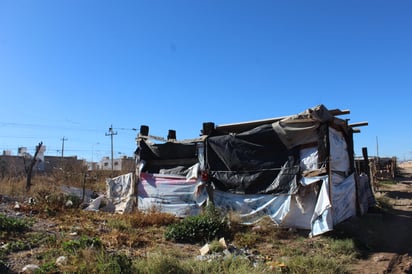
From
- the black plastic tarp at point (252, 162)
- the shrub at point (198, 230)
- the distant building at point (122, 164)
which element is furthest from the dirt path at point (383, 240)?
the distant building at point (122, 164)

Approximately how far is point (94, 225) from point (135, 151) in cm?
421

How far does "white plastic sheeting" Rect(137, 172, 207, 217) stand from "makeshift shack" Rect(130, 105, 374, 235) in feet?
0.10

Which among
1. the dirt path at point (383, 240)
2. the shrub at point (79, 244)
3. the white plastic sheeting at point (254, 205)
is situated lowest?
the dirt path at point (383, 240)

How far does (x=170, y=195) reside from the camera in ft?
37.7

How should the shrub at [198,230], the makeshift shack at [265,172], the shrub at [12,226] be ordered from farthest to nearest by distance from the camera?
the makeshift shack at [265,172], the shrub at [198,230], the shrub at [12,226]

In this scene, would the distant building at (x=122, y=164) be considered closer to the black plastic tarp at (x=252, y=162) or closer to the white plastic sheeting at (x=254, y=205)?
the black plastic tarp at (x=252, y=162)

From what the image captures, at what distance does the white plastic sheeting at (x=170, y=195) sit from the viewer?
1095 centimetres

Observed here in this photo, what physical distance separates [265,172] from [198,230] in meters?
2.67

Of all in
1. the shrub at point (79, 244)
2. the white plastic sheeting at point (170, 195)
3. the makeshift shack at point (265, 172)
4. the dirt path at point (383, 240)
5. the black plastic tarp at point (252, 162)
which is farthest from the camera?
the white plastic sheeting at point (170, 195)

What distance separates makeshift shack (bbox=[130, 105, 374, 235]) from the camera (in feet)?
28.4

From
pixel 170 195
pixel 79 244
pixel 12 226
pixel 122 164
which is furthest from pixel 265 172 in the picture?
pixel 122 164

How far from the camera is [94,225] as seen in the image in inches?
359

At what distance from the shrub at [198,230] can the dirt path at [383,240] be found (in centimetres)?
289

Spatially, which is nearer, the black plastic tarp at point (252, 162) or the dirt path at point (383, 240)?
the dirt path at point (383, 240)
